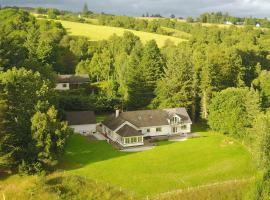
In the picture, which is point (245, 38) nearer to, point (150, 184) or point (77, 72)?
point (77, 72)

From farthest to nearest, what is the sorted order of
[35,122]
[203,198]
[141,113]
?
[141,113] < [35,122] < [203,198]

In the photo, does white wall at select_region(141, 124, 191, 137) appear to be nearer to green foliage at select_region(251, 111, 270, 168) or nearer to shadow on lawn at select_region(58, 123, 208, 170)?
shadow on lawn at select_region(58, 123, 208, 170)

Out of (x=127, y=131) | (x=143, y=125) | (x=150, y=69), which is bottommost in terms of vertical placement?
(x=143, y=125)

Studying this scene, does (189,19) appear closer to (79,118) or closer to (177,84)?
(177,84)

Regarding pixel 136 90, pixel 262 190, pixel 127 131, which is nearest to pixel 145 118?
pixel 127 131

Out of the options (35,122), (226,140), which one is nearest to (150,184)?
(35,122)

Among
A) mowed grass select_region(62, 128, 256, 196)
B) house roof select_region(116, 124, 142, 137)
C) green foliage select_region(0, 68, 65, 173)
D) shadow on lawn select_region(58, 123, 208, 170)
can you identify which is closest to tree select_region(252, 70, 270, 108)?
mowed grass select_region(62, 128, 256, 196)
